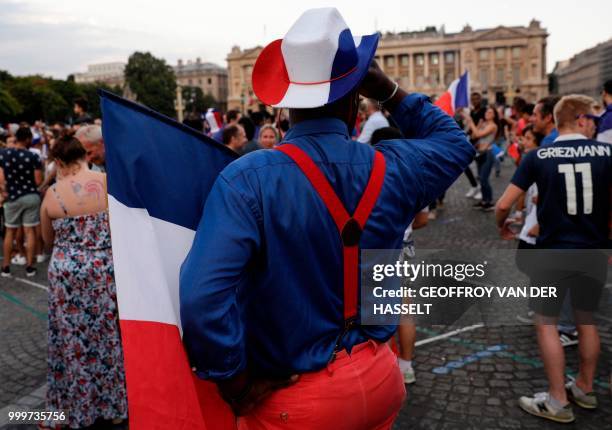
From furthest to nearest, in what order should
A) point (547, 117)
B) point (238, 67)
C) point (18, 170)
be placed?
point (238, 67) < point (18, 170) < point (547, 117)

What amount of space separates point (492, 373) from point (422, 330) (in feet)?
3.21

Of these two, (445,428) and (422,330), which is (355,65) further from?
(422,330)

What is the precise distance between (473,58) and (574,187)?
102783 mm

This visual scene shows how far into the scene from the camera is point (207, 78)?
125312mm

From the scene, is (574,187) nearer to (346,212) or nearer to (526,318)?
(526,318)

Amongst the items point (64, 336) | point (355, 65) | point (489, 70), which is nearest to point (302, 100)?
point (355, 65)

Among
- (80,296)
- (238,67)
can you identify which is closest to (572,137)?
(80,296)

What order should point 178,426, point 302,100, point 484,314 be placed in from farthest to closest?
point 484,314
point 178,426
point 302,100

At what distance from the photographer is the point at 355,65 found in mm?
1568

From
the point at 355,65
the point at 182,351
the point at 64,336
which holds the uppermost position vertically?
the point at 355,65

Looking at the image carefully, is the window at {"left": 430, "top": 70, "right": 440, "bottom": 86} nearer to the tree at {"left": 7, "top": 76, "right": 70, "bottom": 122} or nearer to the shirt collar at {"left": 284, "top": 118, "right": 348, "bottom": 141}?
the tree at {"left": 7, "top": 76, "right": 70, "bottom": 122}

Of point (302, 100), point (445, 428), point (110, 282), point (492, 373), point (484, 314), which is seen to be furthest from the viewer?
point (484, 314)

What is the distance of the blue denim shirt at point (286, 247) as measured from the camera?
1.36 metres

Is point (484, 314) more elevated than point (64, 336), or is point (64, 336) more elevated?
point (64, 336)
